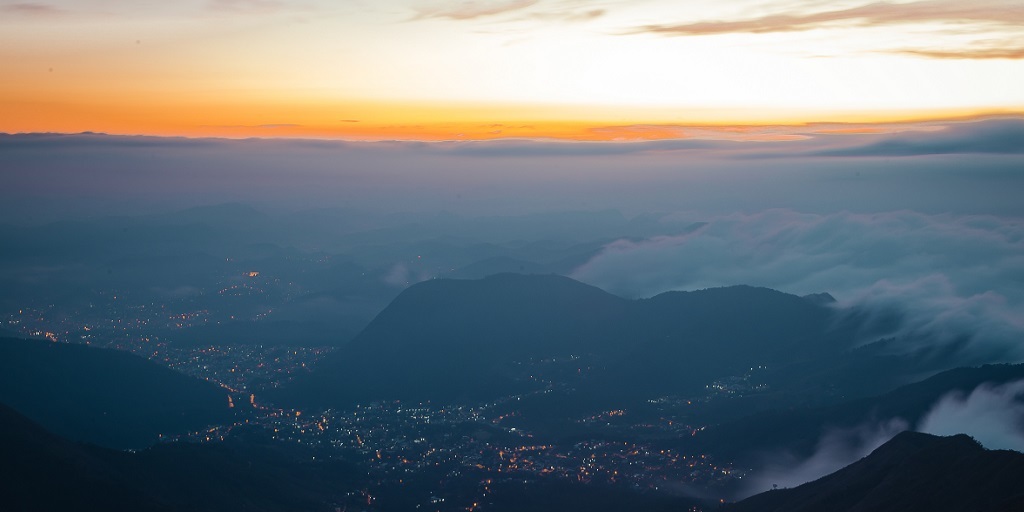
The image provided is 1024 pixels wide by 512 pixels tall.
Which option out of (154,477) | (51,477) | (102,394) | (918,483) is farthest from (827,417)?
(102,394)

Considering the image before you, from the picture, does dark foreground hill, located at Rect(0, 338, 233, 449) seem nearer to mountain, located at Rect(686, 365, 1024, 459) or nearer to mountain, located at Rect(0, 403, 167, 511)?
mountain, located at Rect(0, 403, 167, 511)

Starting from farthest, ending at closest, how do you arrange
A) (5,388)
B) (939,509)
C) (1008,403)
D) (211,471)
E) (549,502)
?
1. (5,388)
2. (1008,403)
3. (549,502)
4. (211,471)
5. (939,509)

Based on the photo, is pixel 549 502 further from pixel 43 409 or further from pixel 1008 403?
pixel 43 409

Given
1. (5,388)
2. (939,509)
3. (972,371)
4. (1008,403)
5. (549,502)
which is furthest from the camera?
(5,388)

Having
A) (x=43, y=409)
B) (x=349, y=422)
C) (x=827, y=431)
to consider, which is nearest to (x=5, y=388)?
(x=43, y=409)

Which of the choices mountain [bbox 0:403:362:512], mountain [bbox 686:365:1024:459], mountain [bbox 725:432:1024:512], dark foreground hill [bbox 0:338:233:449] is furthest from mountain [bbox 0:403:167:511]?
mountain [bbox 686:365:1024:459]

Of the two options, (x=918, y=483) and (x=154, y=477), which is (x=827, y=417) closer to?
(x=918, y=483)
